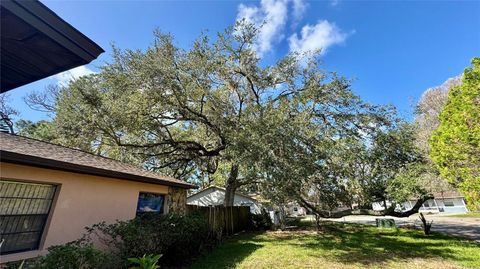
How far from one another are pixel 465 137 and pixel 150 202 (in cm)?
1010

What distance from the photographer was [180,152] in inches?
604

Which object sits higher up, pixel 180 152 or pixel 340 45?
A: pixel 340 45

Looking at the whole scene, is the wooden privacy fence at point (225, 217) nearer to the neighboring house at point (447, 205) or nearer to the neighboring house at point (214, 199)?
the neighboring house at point (214, 199)

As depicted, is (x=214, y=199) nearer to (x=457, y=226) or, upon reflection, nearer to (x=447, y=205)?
(x=457, y=226)

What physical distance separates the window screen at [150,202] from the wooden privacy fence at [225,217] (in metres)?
1.90

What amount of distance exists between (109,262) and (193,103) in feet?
29.8

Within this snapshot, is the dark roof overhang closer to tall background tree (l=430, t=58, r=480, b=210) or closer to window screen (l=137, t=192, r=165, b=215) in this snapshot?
window screen (l=137, t=192, r=165, b=215)

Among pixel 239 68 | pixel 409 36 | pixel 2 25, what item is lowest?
pixel 2 25

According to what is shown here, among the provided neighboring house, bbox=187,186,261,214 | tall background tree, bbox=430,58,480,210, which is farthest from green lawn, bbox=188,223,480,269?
neighboring house, bbox=187,186,261,214

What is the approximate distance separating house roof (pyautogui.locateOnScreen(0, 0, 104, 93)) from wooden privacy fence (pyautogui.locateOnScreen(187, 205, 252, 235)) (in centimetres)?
935

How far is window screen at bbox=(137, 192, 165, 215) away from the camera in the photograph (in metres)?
8.45

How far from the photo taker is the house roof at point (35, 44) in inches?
73.4

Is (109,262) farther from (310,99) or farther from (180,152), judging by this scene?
(310,99)

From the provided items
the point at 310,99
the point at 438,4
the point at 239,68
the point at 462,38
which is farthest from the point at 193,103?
the point at 462,38
